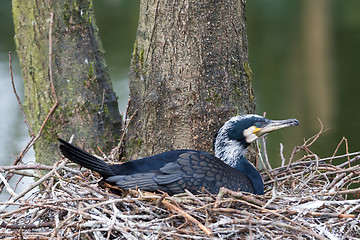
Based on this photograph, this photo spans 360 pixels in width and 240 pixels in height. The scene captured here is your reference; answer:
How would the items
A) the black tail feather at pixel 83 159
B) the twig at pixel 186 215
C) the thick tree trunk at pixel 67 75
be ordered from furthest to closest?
1. the thick tree trunk at pixel 67 75
2. the black tail feather at pixel 83 159
3. the twig at pixel 186 215

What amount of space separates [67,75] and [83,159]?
1.23 m

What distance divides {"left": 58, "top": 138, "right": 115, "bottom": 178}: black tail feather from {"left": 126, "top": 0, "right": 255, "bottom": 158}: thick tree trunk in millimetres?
667

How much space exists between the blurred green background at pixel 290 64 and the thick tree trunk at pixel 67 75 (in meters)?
2.24

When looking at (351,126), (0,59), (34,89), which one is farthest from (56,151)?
(0,59)

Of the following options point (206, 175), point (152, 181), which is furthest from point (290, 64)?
point (152, 181)

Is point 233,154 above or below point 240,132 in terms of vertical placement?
below

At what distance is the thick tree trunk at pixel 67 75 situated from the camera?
154 inches

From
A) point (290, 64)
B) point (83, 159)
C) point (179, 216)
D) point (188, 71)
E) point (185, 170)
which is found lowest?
point (290, 64)

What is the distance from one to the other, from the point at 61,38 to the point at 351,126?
6051 mm

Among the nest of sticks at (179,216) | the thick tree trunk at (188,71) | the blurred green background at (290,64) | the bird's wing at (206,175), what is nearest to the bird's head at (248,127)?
the thick tree trunk at (188,71)

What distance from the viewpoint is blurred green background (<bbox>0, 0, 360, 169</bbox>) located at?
8.21m

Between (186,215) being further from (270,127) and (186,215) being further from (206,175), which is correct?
(270,127)

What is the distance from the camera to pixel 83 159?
112 inches

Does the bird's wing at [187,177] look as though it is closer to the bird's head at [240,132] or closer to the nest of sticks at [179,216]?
the nest of sticks at [179,216]
